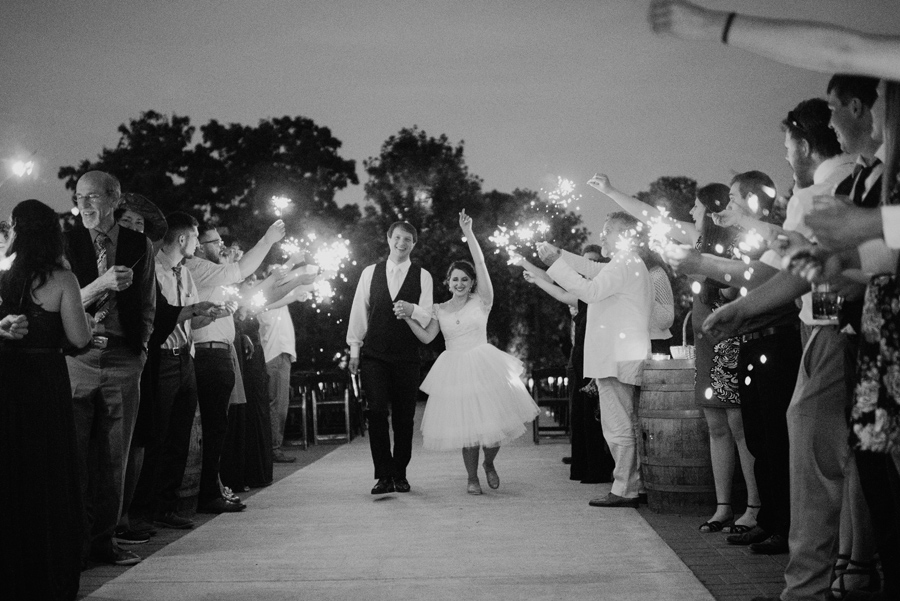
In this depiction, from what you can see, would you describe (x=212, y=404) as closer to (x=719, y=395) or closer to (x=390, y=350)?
(x=390, y=350)

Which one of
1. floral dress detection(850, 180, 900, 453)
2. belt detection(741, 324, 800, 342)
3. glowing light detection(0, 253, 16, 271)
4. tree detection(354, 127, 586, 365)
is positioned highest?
tree detection(354, 127, 586, 365)

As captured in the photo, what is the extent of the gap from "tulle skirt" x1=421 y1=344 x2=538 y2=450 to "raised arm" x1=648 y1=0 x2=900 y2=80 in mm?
5076

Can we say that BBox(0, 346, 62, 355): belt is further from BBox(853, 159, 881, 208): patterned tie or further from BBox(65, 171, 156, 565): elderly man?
BBox(853, 159, 881, 208): patterned tie

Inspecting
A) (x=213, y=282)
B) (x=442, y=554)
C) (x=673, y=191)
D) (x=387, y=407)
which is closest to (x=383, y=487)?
(x=387, y=407)

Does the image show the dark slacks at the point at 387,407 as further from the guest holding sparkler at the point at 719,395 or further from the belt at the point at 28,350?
the belt at the point at 28,350

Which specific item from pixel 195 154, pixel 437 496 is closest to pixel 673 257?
pixel 437 496

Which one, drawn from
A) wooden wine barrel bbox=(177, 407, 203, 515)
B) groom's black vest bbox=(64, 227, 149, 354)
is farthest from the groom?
groom's black vest bbox=(64, 227, 149, 354)

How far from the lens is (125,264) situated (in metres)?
4.93

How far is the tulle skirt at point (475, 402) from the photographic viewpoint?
7.12 m

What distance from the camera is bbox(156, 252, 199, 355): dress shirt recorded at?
5.75m

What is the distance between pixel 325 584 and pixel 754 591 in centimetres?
199

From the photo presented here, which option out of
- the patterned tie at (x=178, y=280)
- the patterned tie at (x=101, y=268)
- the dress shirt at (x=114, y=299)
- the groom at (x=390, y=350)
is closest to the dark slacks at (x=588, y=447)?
the groom at (x=390, y=350)

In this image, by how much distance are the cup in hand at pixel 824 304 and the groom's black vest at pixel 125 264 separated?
3494mm

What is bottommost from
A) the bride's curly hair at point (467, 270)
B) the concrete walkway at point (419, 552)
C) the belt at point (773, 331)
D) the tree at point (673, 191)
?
the concrete walkway at point (419, 552)
